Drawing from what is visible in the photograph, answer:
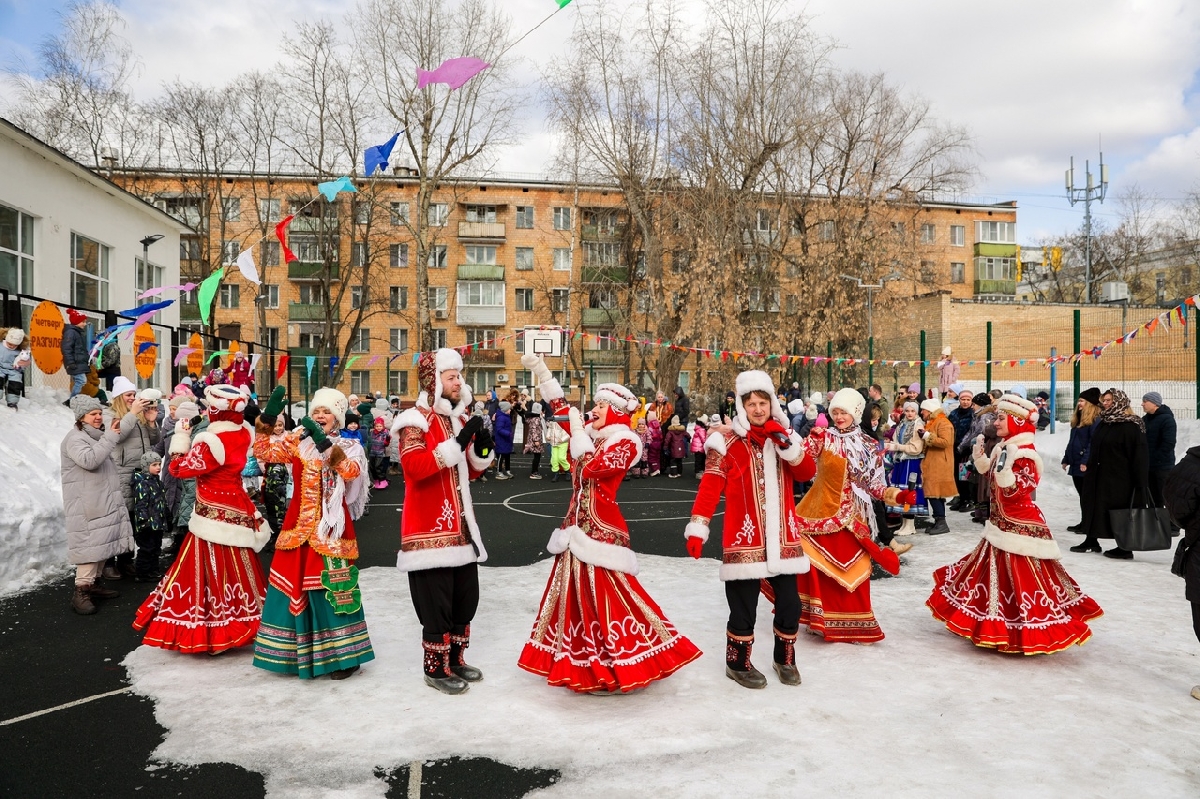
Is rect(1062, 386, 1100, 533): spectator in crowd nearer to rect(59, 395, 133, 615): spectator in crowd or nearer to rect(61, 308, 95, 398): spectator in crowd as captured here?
rect(59, 395, 133, 615): spectator in crowd

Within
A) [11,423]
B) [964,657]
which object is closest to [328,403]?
[964,657]

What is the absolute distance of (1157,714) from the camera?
4.58 meters

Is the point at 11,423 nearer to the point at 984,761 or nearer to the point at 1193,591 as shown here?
the point at 984,761

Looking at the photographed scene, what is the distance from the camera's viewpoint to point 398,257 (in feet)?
155

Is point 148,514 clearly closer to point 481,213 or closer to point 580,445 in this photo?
point 580,445

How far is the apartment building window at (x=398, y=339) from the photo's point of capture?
1863 inches

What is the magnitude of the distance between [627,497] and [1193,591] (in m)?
9.91

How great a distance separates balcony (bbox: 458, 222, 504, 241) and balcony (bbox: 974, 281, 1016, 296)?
29.4 metres

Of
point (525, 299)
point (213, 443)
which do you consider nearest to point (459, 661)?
point (213, 443)

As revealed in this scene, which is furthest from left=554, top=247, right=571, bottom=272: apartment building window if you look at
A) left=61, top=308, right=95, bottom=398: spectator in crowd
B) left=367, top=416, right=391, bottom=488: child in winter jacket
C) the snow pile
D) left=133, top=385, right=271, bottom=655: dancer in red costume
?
left=133, top=385, right=271, bottom=655: dancer in red costume

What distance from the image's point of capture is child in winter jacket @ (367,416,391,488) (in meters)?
15.9

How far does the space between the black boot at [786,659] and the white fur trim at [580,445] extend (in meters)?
1.63

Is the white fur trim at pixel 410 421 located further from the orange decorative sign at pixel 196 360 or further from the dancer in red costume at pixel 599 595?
the orange decorative sign at pixel 196 360

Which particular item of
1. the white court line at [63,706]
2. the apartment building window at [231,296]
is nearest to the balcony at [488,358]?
the apartment building window at [231,296]
